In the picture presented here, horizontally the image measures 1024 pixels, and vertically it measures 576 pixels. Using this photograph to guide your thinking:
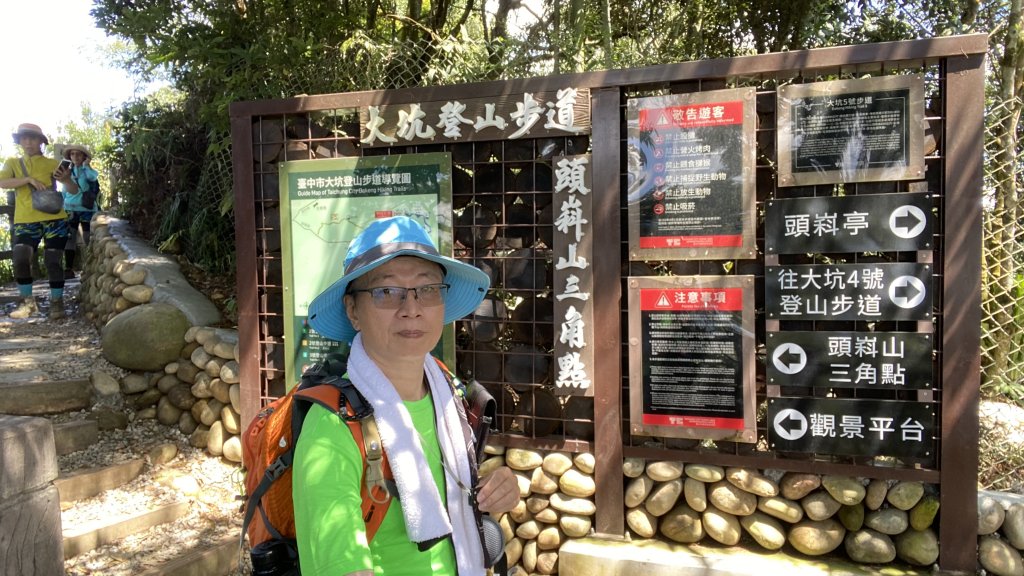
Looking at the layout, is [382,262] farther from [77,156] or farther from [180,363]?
[77,156]

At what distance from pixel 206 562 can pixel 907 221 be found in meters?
3.98

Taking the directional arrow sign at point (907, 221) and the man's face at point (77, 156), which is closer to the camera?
the directional arrow sign at point (907, 221)

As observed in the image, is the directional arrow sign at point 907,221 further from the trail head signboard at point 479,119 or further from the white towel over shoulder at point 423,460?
the white towel over shoulder at point 423,460

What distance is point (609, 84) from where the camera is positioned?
3.29 meters

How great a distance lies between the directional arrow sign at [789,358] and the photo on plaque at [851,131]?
78 centimetres

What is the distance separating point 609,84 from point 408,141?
1.13m

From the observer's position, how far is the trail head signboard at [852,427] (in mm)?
2990

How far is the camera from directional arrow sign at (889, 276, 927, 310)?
9.70 ft

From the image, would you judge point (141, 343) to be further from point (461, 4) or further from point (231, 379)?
point (461, 4)

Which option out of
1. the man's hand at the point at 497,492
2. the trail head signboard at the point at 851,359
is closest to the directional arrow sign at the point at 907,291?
the trail head signboard at the point at 851,359

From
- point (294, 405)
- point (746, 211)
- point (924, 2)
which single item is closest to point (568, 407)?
point (746, 211)

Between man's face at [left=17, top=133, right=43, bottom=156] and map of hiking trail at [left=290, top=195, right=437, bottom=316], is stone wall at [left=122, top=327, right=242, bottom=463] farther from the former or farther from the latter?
man's face at [left=17, top=133, right=43, bottom=156]

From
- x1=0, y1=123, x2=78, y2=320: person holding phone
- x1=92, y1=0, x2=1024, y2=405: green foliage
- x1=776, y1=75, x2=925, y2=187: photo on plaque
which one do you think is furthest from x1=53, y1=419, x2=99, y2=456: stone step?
x1=776, y1=75, x2=925, y2=187: photo on plaque

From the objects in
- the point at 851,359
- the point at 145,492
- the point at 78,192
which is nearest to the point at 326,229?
the point at 145,492
